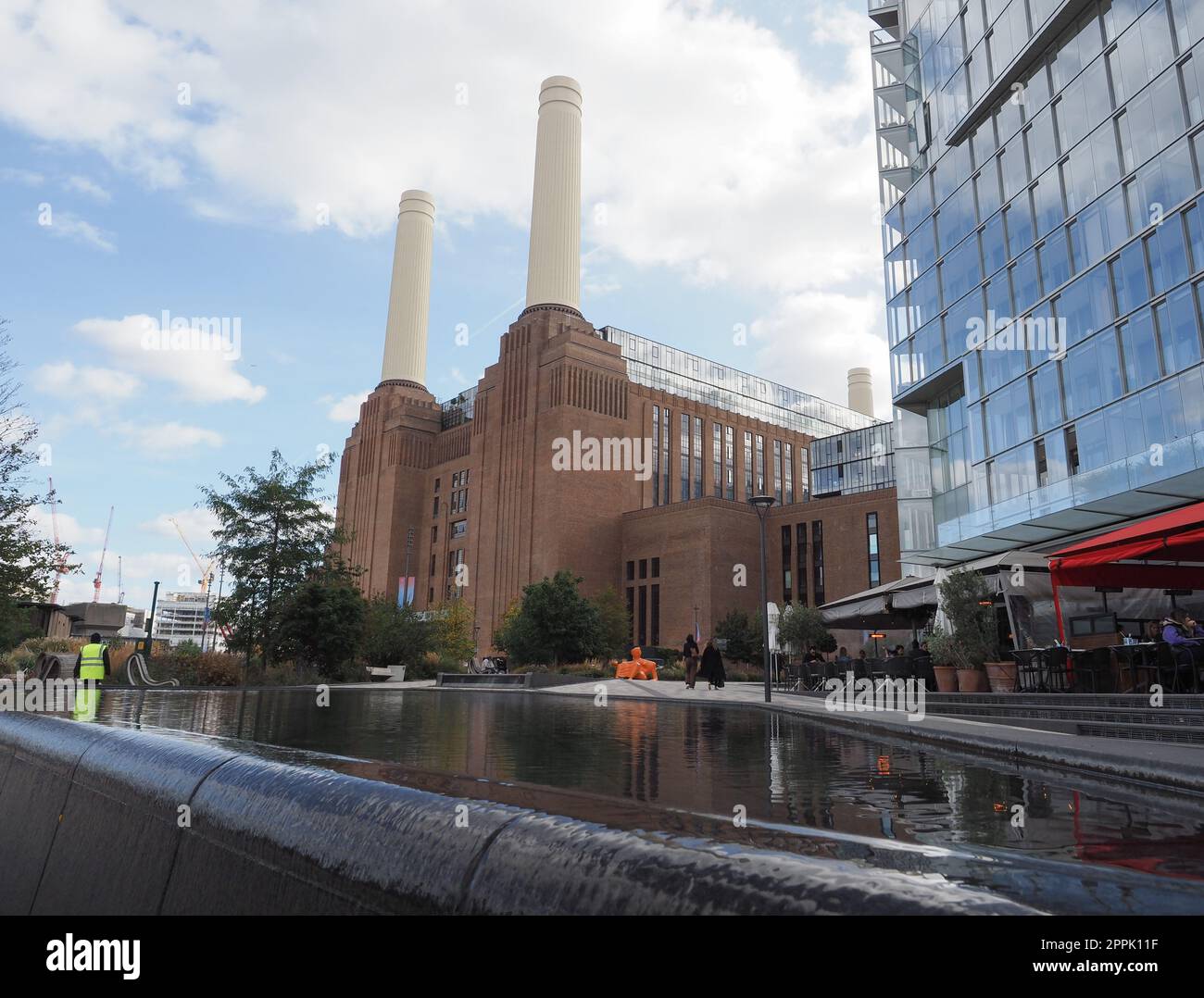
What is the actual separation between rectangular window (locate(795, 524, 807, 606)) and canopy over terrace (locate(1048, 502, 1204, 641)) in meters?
51.9

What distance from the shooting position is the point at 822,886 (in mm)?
1234

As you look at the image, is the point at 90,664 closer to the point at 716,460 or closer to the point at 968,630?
the point at 968,630

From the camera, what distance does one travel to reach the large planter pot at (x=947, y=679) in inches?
603

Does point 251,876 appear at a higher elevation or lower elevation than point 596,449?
lower

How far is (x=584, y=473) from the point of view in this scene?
218ft

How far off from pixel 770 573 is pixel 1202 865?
64.5 meters

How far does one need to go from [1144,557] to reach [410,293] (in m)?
90.3

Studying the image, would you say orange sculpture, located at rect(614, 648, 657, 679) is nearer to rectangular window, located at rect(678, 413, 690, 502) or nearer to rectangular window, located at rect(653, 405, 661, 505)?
rectangular window, located at rect(653, 405, 661, 505)

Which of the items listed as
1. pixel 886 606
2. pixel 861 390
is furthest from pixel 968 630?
pixel 861 390

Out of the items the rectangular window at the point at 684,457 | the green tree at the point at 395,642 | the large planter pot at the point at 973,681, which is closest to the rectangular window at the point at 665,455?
the rectangular window at the point at 684,457

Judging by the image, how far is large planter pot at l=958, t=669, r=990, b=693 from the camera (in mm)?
14688

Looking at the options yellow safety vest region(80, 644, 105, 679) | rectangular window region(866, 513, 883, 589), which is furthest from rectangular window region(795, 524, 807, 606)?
yellow safety vest region(80, 644, 105, 679)

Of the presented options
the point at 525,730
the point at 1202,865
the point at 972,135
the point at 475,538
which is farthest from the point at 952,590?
the point at 475,538
